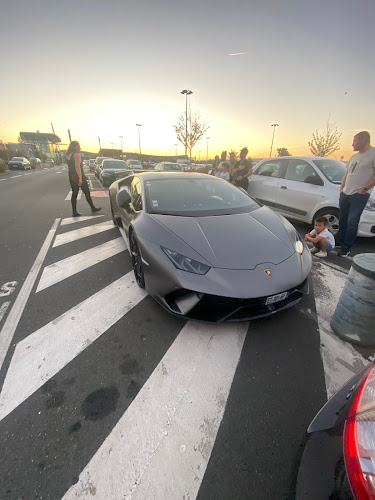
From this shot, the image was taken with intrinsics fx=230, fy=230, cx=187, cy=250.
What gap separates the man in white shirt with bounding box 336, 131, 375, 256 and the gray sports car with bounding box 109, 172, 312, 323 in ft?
5.54

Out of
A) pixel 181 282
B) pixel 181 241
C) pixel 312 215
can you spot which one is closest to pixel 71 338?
pixel 181 282

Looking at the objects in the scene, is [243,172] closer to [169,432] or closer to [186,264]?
[186,264]

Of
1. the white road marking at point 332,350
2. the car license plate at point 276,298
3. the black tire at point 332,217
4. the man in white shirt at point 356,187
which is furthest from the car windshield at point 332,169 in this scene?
the car license plate at point 276,298

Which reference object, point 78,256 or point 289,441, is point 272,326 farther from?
point 78,256

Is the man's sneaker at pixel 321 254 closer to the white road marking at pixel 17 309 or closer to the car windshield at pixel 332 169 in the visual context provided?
the car windshield at pixel 332 169

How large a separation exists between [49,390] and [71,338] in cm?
48

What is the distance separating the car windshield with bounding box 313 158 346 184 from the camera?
14.6ft

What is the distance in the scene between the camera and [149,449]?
1.26 metres

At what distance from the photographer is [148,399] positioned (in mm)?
1513

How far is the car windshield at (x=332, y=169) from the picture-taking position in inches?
175

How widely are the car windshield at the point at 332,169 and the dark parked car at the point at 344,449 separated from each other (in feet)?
14.8

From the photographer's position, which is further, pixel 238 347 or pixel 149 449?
pixel 238 347

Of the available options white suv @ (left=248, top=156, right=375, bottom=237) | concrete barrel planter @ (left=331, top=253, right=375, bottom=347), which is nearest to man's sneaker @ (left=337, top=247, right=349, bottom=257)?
white suv @ (left=248, top=156, right=375, bottom=237)

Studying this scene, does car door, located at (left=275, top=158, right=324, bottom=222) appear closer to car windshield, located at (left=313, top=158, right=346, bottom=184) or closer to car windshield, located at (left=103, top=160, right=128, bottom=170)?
car windshield, located at (left=313, top=158, right=346, bottom=184)
